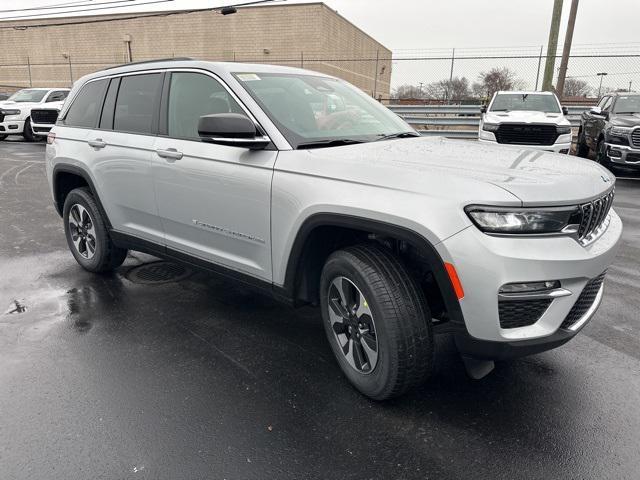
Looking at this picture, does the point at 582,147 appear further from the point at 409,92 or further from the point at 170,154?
the point at 409,92

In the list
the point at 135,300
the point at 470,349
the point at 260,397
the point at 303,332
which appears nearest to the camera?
the point at 470,349

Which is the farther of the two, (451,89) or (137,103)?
(451,89)

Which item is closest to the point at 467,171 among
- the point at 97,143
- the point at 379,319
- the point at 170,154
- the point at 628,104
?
the point at 379,319

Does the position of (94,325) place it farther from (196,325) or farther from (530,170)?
(530,170)

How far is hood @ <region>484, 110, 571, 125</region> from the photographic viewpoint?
10.7 m

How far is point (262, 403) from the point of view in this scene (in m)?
2.77

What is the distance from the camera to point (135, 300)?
13.8 feet

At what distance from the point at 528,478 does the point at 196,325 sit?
2412 mm

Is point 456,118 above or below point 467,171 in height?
below

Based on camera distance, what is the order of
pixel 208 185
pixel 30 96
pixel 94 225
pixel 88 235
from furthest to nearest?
pixel 30 96 < pixel 88 235 < pixel 94 225 < pixel 208 185

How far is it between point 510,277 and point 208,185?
1994 millimetres

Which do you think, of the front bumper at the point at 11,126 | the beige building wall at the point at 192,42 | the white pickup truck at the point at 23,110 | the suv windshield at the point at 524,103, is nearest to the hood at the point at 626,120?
the suv windshield at the point at 524,103

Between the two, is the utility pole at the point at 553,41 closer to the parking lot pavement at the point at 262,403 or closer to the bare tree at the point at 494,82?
the bare tree at the point at 494,82

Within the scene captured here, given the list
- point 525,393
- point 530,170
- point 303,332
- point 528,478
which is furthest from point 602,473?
point 303,332
